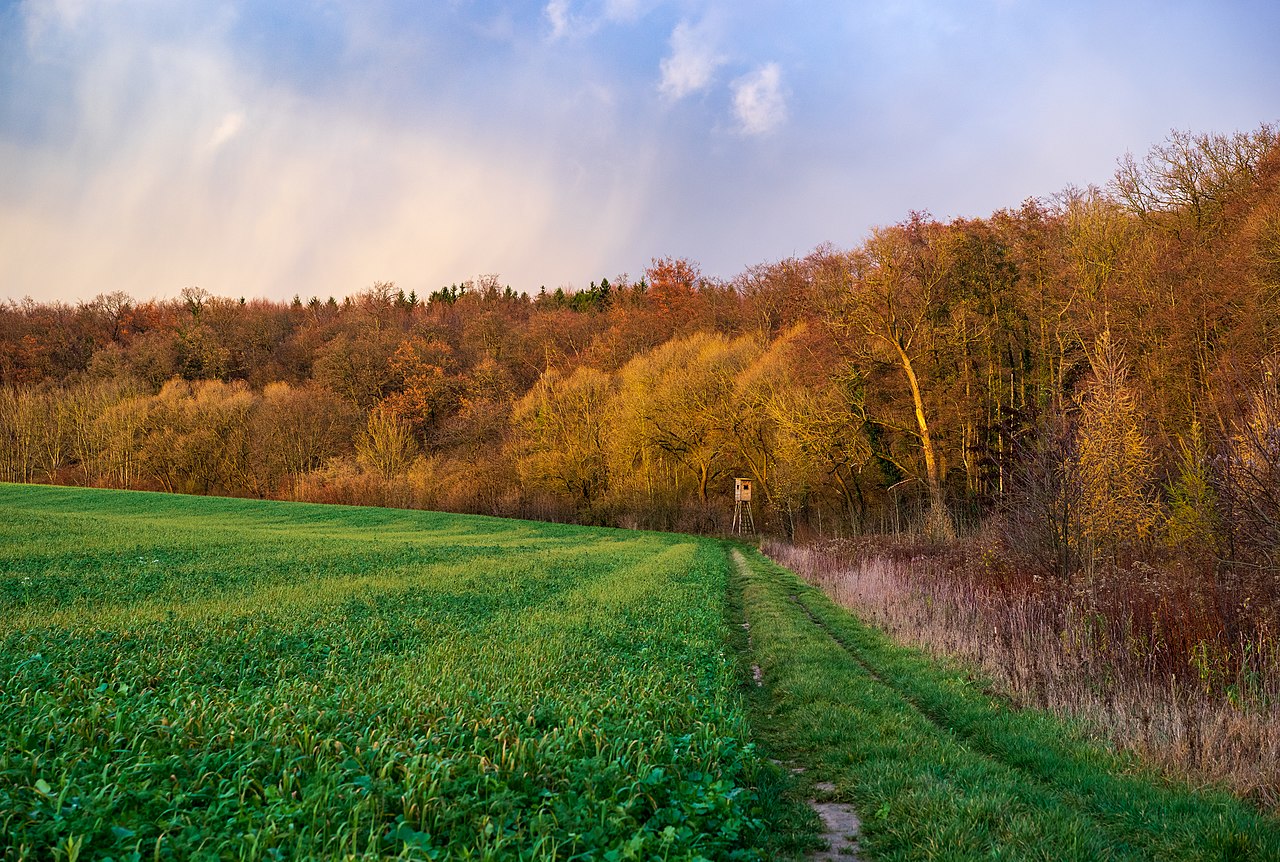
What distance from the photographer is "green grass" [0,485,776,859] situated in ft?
13.8

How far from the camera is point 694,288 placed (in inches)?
2763

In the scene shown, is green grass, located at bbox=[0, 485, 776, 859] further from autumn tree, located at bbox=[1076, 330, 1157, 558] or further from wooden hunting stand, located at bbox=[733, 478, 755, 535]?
wooden hunting stand, located at bbox=[733, 478, 755, 535]

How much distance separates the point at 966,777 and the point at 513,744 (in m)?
4.06

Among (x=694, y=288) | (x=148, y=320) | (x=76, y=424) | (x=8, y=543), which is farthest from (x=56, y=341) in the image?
(x=8, y=543)

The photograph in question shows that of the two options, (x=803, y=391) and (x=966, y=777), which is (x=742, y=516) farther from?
(x=966, y=777)

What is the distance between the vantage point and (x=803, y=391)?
3703 cm

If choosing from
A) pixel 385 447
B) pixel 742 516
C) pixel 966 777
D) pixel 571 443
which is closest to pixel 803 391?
pixel 742 516

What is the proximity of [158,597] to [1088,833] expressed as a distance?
14402 millimetres

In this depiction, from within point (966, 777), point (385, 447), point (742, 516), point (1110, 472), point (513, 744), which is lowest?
point (966, 777)

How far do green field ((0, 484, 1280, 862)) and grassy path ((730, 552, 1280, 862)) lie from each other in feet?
0.09

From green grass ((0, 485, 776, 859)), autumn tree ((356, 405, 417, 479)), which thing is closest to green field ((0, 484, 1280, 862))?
green grass ((0, 485, 776, 859))

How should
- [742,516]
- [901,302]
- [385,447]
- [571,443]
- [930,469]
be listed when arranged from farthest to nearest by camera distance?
[385,447] < [571,443] < [742,516] < [901,302] < [930,469]

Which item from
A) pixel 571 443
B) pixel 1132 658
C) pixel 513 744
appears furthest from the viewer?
pixel 571 443

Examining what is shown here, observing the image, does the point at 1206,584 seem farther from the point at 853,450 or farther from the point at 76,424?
the point at 76,424
